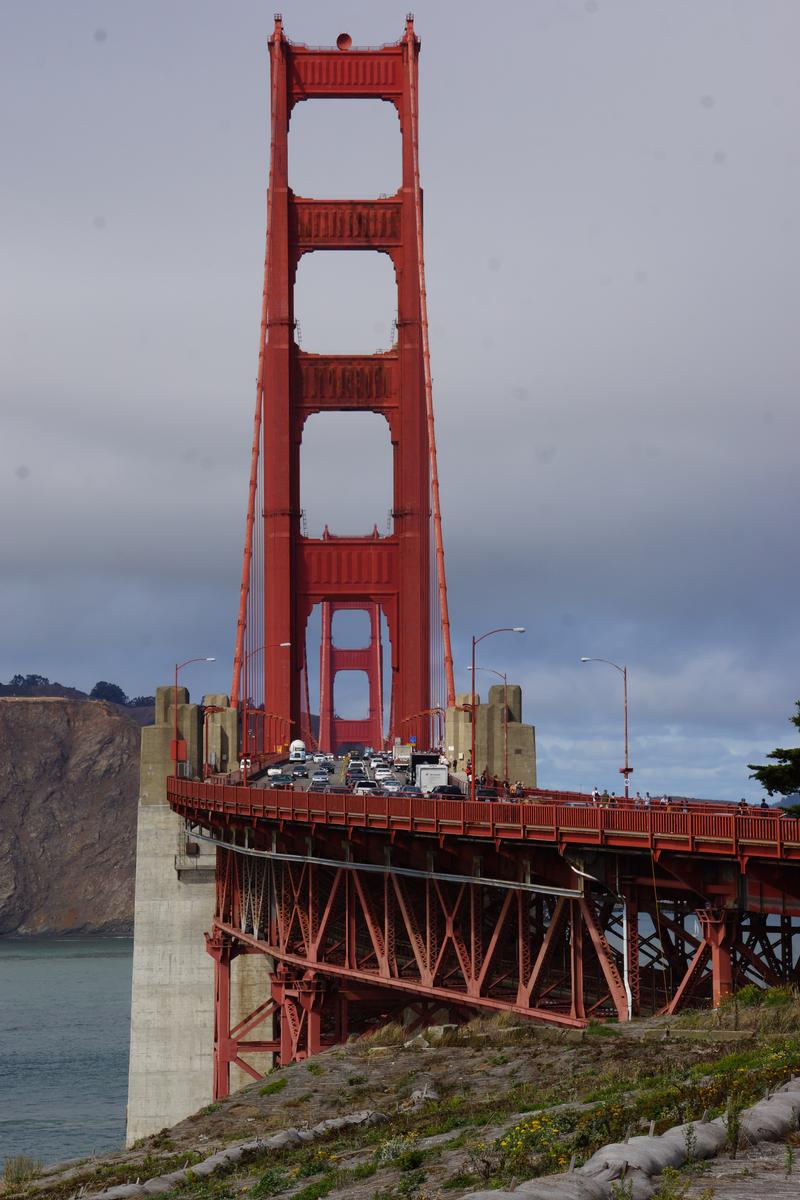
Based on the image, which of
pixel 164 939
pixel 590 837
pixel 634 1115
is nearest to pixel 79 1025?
pixel 164 939

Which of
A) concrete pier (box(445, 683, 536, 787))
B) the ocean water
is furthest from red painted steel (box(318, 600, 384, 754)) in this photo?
concrete pier (box(445, 683, 536, 787))

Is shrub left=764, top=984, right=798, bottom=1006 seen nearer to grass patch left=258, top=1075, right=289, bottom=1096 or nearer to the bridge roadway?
the bridge roadway

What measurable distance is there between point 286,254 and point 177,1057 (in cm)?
4507

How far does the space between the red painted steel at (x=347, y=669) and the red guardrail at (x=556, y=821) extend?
341 feet

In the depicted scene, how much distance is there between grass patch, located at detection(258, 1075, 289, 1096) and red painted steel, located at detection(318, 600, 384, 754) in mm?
116541

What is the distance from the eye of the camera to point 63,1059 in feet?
289

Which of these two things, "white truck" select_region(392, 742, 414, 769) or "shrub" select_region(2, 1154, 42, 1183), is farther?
"white truck" select_region(392, 742, 414, 769)

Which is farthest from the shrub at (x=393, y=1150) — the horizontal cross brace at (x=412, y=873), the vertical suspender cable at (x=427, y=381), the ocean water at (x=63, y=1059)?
the vertical suspender cable at (x=427, y=381)

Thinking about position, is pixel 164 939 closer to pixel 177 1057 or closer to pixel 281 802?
pixel 177 1057

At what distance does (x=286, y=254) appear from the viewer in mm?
91062

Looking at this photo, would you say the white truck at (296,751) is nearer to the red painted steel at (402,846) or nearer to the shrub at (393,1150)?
the red painted steel at (402,846)

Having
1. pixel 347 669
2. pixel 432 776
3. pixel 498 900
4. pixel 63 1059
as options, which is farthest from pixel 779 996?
pixel 347 669

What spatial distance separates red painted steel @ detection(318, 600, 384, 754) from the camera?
158250 millimetres

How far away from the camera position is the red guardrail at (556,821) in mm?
29734
